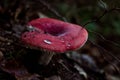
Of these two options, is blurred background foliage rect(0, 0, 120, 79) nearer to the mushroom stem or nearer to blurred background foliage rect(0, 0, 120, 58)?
blurred background foliage rect(0, 0, 120, 58)

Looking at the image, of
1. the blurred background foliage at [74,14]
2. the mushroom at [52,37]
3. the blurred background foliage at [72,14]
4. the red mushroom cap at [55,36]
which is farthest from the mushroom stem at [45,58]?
the blurred background foliage at [74,14]

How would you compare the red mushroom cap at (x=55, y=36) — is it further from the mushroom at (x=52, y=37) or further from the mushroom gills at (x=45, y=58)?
the mushroom gills at (x=45, y=58)

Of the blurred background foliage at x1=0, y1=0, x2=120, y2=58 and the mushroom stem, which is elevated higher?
the mushroom stem

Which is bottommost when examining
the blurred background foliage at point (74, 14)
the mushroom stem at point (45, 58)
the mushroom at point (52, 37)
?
the blurred background foliage at point (74, 14)

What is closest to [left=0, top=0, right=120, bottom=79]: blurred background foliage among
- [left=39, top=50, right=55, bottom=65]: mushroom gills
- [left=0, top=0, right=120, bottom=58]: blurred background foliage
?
[left=0, top=0, right=120, bottom=58]: blurred background foliage

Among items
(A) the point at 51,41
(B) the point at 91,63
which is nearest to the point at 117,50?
(B) the point at 91,63

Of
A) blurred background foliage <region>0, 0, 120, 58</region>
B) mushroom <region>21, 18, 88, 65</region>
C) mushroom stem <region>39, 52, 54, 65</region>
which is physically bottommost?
blurred background foliage <region>0, 0, 120, 58</region>

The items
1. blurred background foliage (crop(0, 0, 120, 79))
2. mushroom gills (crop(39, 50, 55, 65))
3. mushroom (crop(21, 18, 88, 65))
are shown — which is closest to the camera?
mushroom (crop(21, 18, 88, 65))

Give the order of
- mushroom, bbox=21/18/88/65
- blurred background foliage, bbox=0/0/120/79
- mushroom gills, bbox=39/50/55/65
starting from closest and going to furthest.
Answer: mushroom, bbox=21/18/88/65
mushroom gills, bbox=39/50/55/65
blurred background foliage, bbox=0/0/120/79

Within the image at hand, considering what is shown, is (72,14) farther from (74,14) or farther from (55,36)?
(55,36)

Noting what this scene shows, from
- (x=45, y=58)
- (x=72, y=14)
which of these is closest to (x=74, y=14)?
(x=72, y=14)
